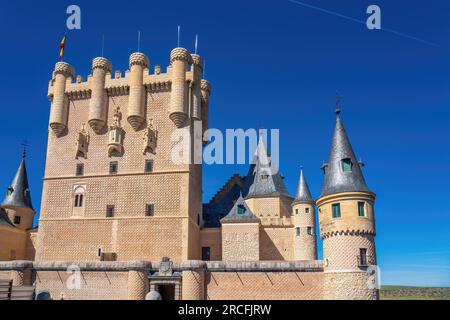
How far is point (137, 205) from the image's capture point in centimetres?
3300

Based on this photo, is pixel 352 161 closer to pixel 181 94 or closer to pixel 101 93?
pixel 181 94

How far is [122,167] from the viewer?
34.2 meters

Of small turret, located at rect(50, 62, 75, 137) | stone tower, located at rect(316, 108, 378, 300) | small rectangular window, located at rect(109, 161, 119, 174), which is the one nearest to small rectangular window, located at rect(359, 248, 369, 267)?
stone tower, located at rect(316, 108, 378, 300)

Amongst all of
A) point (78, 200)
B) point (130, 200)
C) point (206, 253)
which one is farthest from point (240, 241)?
point (78, 200)

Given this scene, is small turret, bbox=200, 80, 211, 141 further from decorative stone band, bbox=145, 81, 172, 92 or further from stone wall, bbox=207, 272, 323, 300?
stone wall, bbox=207, 272, 323, 300

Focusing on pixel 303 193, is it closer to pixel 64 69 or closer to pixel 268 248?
pixel 268 248

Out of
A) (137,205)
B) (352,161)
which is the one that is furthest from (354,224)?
(137,205)

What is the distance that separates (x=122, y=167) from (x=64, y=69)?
1132cm

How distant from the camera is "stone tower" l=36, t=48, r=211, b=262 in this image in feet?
106

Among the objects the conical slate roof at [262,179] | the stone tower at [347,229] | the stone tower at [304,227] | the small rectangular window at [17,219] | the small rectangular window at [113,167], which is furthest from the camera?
the conical slate roof at [262,179]

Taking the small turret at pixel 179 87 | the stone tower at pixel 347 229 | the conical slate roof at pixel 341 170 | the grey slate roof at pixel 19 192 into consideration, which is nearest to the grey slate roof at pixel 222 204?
the small turret at pixel 179 87

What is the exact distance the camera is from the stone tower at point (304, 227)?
34.8m

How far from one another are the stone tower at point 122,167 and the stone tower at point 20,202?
5125 millimetres

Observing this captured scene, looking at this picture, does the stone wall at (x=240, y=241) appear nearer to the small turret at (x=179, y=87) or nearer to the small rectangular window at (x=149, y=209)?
the small rectangular window at (x=149, y=209)
